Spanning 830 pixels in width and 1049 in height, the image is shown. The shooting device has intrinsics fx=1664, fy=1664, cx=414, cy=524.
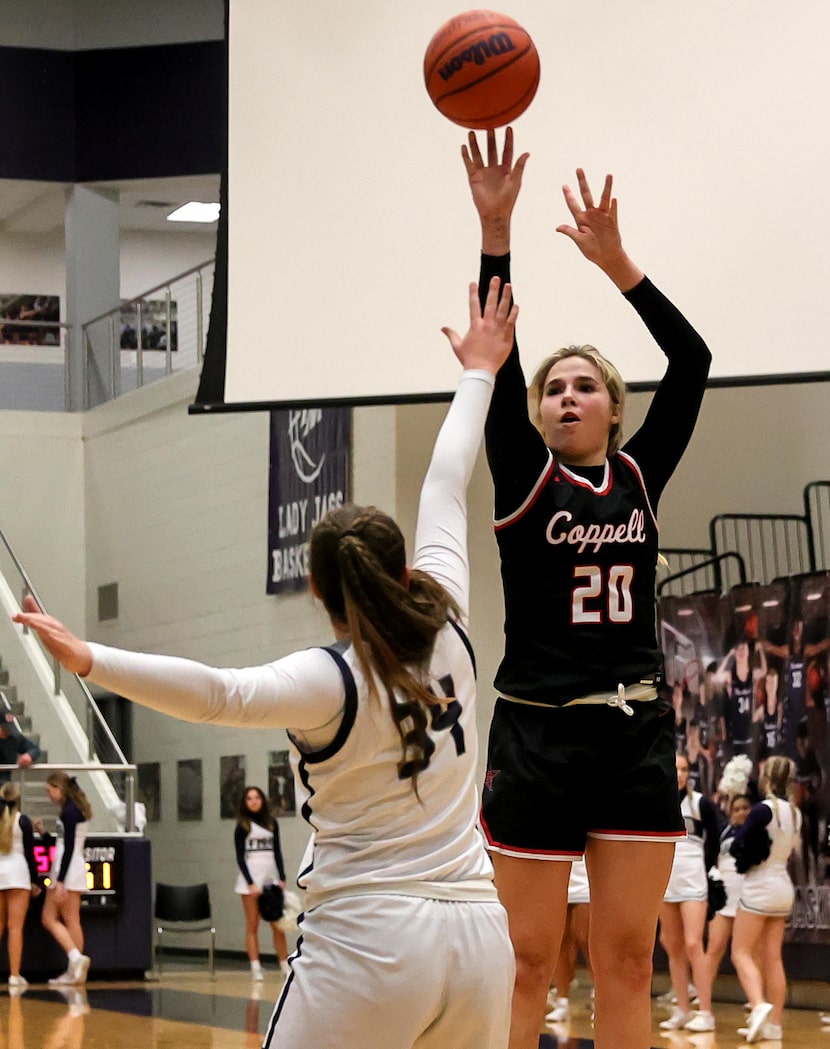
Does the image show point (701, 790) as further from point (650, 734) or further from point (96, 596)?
point (96, 596)

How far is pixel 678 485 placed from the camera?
1505 centimetres

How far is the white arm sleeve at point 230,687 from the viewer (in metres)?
2.43

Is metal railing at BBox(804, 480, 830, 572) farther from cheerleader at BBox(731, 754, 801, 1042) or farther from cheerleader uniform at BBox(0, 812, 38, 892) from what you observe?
cheerleader uniform at BBox(0, 812, 38, 892)

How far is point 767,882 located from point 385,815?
299 inches

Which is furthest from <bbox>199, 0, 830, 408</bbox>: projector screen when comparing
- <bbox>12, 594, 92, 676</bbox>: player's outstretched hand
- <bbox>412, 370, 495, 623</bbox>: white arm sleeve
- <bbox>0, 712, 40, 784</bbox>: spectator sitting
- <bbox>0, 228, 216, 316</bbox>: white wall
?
<bbox>0, 228, 216, 316</bbox>: white wall

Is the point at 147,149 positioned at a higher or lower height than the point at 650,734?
higher

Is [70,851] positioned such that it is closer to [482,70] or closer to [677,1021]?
[677,1021]

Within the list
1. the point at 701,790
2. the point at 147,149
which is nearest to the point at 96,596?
the point at 147,149

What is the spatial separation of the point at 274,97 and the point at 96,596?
13.1 metres

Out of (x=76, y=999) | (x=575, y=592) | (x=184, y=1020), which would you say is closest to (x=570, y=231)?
(x=575, y=592)

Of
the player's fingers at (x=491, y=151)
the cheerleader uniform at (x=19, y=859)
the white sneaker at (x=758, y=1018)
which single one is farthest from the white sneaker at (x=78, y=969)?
the player's fingers at (x=491, y=151)

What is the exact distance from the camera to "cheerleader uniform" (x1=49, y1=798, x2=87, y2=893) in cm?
1375

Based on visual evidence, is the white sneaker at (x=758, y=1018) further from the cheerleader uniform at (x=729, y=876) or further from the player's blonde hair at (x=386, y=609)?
the player's blonde hair at (x=386, y=609)

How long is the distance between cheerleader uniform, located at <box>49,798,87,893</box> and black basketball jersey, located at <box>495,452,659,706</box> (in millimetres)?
10913
